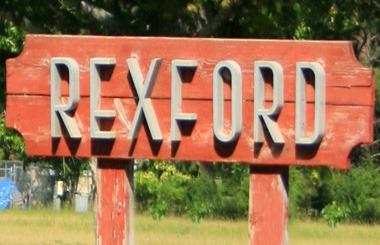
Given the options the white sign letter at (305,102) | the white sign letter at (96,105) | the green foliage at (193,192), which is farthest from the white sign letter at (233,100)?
the green foliage at (193,192)

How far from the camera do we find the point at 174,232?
2269cm

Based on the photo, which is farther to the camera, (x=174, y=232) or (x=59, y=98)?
(x=174, y=232)

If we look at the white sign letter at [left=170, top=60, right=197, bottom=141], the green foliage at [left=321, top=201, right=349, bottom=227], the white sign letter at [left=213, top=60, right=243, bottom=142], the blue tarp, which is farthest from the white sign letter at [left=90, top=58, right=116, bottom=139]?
the blue tarp

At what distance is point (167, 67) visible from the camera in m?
5.80

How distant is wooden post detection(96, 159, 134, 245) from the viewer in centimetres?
595

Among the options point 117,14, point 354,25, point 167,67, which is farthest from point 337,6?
point 167,67

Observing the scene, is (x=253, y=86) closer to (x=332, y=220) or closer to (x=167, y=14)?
(x=167, y=14)

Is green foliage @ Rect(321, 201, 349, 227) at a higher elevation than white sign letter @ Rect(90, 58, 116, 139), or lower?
lower

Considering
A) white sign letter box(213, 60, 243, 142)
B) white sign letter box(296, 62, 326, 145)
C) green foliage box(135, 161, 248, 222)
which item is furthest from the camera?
green foliage box(135, 161, 248, 222)

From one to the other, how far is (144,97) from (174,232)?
671 inches

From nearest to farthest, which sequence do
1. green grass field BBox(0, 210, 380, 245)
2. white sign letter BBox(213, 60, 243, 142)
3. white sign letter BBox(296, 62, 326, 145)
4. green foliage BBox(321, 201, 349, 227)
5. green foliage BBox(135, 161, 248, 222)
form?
white sign letter BBox(296, 62, 326, 145) < white sign letter BBox(213, 60, 243, 142) < green grass field BBox(0, 210, 380, 245) < green foliage BBox(135, 161, 248, 222) < green foliage BBox(321, 201, 349, 227)

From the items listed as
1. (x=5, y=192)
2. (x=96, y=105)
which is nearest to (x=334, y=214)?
(x=5, y=192)

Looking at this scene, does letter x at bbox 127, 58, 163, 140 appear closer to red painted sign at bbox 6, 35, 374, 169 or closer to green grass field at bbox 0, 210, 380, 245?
red painted sign at bbox 6, 35, 374, 169

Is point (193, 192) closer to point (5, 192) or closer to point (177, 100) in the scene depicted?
point (5, 192)
